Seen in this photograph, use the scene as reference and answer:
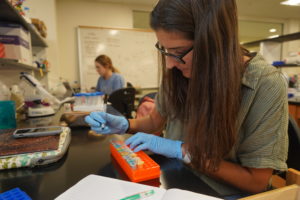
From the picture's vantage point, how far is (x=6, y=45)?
1.32 m

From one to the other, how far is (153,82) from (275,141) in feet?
11.4

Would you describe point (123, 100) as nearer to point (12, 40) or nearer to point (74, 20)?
point (12, 40)

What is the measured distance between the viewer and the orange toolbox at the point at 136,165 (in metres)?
0.47

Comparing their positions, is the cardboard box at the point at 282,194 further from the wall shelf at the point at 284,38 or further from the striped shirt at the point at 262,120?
the wall shelf at the point at 284,38

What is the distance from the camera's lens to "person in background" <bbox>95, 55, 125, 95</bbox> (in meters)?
2.86

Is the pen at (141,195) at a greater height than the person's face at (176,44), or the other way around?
the person's face at (176,44)

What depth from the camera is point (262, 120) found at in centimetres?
61

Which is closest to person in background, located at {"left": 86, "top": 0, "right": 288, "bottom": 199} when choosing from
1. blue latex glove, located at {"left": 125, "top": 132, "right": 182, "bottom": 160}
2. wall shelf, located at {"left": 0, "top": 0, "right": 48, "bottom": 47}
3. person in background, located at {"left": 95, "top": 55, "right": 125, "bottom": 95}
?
blue latex glove, located at {"left": 125, "top": 132, "right": 182, "bottom": 160}

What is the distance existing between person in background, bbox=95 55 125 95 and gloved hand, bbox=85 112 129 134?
6.92 ft

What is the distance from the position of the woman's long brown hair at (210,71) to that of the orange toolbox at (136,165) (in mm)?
164

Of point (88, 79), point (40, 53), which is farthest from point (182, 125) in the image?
point (88, 79)

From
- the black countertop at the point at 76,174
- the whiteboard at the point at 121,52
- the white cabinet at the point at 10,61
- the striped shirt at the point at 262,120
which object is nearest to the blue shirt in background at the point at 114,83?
the whiteboard at the point at 121,52

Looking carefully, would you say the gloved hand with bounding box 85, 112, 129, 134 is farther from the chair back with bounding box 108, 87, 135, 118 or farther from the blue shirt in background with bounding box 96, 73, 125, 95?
the blue shirt in background with bounding box 96, 73, 125, 95

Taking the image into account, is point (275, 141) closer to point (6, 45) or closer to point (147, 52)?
point (6, 45)
